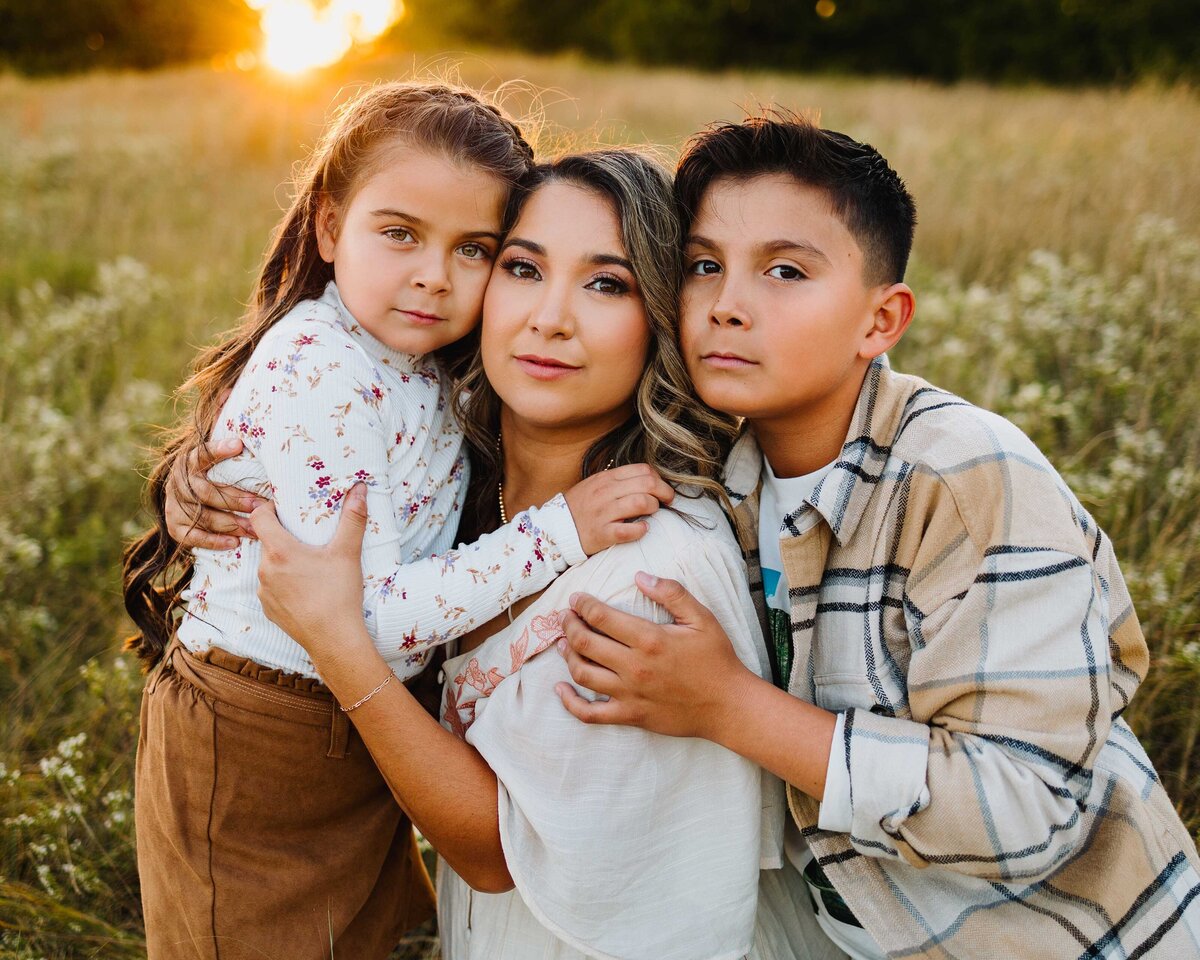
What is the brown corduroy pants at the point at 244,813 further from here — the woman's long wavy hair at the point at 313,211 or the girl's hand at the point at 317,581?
the woman's long wavy hair at the point at 313,211

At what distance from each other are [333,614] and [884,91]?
49.6 feet

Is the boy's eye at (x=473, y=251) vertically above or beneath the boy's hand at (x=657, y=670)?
above

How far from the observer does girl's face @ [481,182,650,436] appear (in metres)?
2.14

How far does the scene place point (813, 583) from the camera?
2004 millimetres

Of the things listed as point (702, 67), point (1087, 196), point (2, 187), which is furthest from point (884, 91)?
point (702, 67)

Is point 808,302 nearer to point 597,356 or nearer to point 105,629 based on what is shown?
point 597,356

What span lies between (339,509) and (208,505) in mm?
387

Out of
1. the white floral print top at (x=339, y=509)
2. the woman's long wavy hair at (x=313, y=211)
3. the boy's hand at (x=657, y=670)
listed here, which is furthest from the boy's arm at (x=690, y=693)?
the woman's long wavy hair at (x=313, y=211)

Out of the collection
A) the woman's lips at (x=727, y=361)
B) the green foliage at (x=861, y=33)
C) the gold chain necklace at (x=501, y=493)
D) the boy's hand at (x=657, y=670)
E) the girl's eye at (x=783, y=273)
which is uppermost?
Answer: the green foliage at (x=861, y=33)

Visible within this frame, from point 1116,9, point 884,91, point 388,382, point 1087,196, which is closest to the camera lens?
point 388,382

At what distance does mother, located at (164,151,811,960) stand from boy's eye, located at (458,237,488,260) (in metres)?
0.10

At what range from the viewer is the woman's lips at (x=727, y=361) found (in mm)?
2074

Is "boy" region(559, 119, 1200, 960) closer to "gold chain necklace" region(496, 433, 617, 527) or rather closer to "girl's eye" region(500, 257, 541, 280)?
"girl's eye" region(500, 257, 541, 280)

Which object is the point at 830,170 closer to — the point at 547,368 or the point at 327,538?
the point at 547,368
